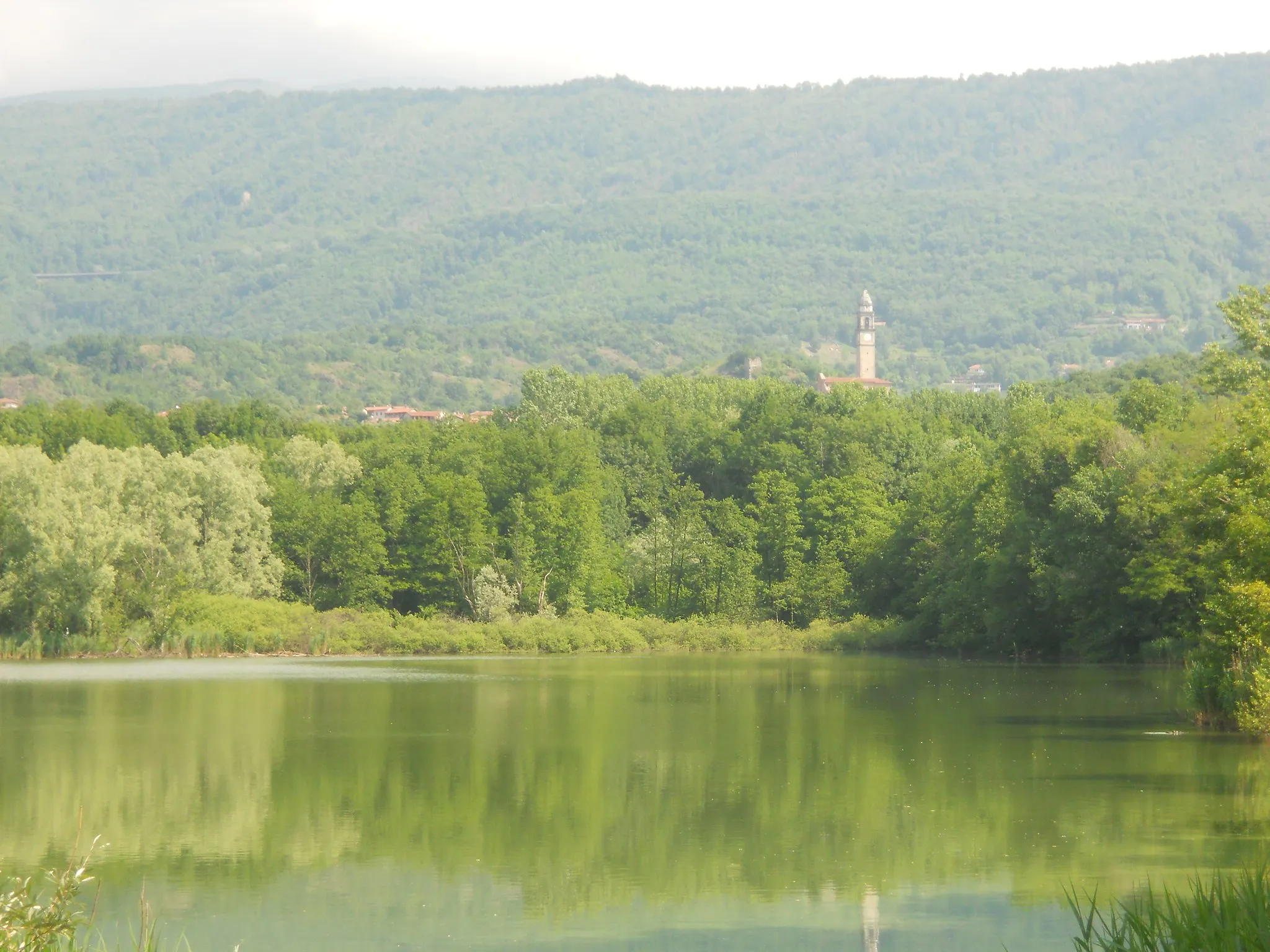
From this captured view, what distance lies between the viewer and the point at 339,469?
6444 cm

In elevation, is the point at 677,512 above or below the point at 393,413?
above

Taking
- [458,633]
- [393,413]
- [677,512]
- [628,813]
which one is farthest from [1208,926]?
[393,413]

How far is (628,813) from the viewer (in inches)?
848

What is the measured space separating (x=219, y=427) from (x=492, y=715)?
44.8 meters

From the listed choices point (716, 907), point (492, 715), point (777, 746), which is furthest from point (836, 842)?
point (492, 715)

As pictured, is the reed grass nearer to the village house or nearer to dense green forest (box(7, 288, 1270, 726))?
dense green forest (box(7, 288, 1270, 726))

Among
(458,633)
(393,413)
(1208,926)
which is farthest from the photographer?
(393,413)

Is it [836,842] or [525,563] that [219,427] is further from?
[836,842]

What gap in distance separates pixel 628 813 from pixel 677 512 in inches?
1801

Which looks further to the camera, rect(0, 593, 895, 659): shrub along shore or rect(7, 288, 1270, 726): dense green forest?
rect(0, 593, 895, 659): shrub along shore

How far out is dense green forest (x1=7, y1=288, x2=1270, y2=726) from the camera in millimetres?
43562

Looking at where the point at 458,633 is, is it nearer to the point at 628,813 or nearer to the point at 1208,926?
the point at 628,813

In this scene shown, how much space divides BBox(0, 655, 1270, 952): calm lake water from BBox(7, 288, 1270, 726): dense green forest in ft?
20.0

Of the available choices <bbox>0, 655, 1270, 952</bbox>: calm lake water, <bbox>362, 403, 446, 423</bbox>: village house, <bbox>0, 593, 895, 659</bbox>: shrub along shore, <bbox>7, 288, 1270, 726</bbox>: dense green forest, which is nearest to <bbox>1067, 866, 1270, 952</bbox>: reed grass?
<bbox>0, 655, 1270, 952</bbox>: calm lake water
